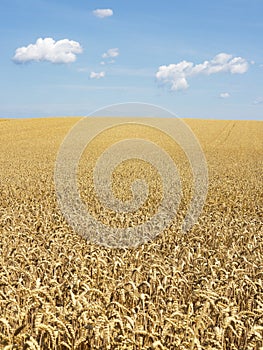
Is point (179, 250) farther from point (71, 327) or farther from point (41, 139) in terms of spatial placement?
point (41, 139)

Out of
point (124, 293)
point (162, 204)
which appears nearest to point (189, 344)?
point (124, 293)

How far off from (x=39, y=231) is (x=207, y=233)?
3.21 m

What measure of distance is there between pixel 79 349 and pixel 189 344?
0.98m

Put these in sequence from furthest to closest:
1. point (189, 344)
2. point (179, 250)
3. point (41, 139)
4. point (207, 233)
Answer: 1. point (41, 139)
2. point (207, 233)
3. point (179, 250)
4. point (189, 344)

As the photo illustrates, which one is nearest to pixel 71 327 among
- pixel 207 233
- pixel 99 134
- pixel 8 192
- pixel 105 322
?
pixel 105 322

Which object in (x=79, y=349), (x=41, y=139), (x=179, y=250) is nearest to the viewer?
(x=79, y=349)

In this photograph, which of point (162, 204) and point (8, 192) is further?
point (8, 192)

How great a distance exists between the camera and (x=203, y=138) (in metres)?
53.3

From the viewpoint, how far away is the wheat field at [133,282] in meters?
3.66

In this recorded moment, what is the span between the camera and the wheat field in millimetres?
3658

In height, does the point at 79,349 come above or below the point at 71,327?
below

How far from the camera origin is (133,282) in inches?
199

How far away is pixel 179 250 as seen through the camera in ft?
23.5

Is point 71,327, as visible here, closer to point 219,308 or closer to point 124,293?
point 124,293
